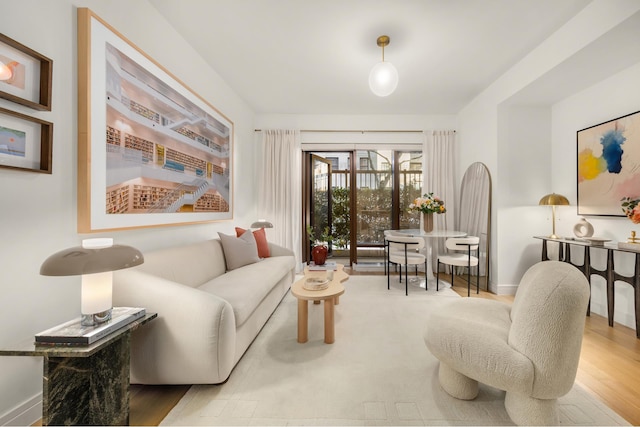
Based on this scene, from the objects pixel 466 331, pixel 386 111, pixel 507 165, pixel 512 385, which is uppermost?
pixel 386 111

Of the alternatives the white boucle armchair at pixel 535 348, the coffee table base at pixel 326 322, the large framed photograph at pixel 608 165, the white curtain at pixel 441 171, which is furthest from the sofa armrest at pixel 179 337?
the white curtain at pixel 441 171

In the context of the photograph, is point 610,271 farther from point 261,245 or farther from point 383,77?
point 261,245

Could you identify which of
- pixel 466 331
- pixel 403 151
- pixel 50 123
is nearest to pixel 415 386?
pixel 466 331

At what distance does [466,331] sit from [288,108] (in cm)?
411

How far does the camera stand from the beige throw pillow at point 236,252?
→ 2982 millimetres

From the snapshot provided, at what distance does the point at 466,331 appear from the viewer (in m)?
1.43

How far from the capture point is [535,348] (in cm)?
123

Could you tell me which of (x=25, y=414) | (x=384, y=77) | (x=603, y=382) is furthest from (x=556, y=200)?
(x=25, y=414)

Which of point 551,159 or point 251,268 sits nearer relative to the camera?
point 251,268

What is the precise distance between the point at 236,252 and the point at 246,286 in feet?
2.84

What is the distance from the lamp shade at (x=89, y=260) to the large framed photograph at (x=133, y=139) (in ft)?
1.87

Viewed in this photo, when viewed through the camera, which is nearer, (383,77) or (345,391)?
(345,391)

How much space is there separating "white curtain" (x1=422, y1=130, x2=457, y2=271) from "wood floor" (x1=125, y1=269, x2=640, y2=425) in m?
2.39

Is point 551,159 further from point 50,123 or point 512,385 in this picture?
point 50,123
